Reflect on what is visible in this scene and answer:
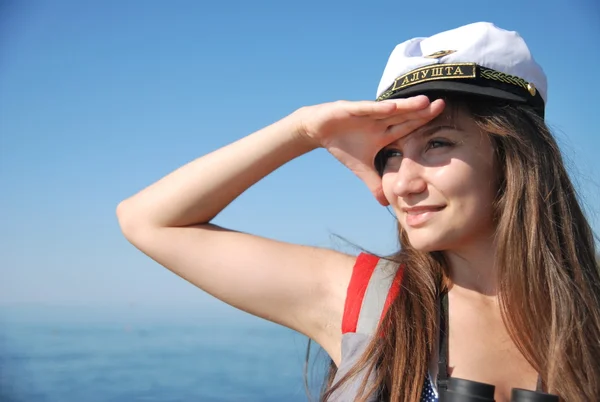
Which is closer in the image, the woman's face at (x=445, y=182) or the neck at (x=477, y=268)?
the woman's face at (x=445, y=182)

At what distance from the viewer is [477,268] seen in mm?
2176

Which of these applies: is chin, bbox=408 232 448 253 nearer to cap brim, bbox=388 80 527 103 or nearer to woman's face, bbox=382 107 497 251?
woman's face, bbox=382 107 497 251

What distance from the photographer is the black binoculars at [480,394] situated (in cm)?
158

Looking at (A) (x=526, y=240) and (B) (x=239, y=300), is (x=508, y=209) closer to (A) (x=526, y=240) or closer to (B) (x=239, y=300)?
(A) (x=526, y=240)

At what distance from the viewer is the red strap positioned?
2.04 meters

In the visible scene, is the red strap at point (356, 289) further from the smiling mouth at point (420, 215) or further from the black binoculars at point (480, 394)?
the black binoculars at point (480, 394)

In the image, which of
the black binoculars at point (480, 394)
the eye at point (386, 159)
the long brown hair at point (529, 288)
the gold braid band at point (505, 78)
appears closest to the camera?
the black binoculars at point (480, 394)

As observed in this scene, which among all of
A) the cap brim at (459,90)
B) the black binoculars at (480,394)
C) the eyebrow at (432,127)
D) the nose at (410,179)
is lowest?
the black binoculars at (480,394)

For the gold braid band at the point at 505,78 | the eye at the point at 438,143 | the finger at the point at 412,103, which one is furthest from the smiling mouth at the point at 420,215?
the gold braid band at the point at 505,78

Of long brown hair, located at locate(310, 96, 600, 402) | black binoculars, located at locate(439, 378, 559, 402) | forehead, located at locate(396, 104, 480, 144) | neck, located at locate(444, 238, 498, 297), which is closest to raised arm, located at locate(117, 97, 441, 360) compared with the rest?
forehead, located at locate(396, 104, 480, 144)

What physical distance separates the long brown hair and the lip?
0.22m

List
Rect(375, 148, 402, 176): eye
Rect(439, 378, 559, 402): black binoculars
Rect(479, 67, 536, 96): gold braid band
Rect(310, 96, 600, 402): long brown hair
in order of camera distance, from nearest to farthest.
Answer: Rect(439, 378, 559, 402): black binoculars, Rect(310, 96, 600, 402): long brown hair, Rect(479, 67, 536, 96): gold braid band, Rect(375, 148, 402, 176): eye

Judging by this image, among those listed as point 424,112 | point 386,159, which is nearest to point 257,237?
point 386,159

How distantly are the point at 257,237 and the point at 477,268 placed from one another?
0.78 metres
